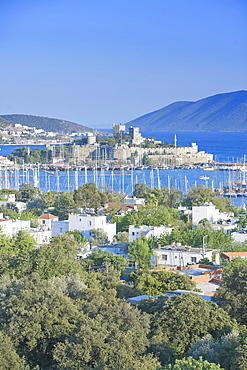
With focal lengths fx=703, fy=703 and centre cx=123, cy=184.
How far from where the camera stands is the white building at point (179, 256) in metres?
13.3

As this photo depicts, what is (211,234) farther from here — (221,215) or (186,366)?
(186,366)

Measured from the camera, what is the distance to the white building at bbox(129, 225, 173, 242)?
618 inches

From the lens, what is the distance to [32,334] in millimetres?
7117

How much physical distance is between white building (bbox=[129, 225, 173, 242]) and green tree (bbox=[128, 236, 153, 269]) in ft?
5.52

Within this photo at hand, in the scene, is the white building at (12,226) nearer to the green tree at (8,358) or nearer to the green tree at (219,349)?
the green tree at (8,358)

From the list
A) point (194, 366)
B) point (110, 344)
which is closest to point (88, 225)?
point (110, 344)

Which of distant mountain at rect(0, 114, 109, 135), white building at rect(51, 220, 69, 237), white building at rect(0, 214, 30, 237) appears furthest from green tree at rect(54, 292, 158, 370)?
distant mountain at rect(0, 114, 109, 135)

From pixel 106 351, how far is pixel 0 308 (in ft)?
5.94

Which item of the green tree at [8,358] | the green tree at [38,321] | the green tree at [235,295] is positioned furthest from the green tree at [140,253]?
the green tree at [8,358]

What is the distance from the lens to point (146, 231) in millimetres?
15727

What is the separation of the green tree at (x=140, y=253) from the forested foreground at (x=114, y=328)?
4243 mm

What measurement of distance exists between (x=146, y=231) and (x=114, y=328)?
886 centimetres

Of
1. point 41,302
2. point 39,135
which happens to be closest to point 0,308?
point 41,302

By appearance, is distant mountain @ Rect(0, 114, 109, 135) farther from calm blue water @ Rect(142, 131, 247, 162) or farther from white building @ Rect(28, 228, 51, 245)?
white building @ Rect(28, 228, 51, 245)
